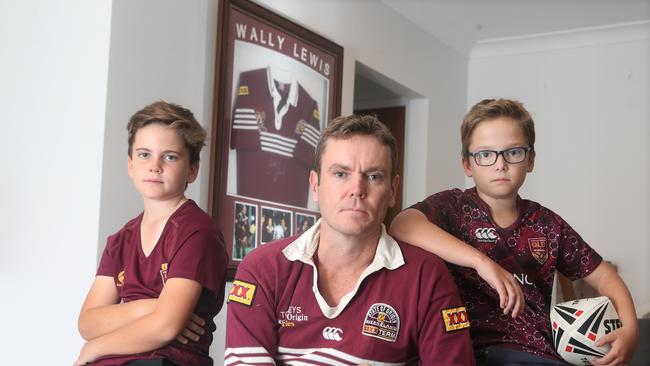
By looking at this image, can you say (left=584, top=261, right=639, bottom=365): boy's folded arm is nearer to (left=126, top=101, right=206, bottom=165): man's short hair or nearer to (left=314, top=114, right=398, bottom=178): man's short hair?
(left=314, top=114, right=398, bottom=178): man's short hair

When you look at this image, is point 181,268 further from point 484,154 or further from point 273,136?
point 273,136

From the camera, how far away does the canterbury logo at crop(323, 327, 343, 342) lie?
178 centimetres

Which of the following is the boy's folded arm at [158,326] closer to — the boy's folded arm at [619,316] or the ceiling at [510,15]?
the boy's folded arm at [619,316]

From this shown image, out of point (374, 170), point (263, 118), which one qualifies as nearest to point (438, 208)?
point (374, 170)

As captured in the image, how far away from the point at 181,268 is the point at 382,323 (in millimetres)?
563

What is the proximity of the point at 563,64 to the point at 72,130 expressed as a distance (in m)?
4.76

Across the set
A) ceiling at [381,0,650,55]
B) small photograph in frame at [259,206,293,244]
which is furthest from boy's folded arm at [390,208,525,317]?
ceiling at [381,0,650,55]

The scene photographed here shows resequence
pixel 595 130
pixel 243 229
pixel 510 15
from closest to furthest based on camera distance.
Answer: pixel 243 229
pixel 510 15
pixel 595 130

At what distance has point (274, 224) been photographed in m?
4.45

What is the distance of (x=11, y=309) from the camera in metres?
3.34

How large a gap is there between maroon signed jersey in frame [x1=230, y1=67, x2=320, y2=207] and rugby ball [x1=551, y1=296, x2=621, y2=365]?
243 centimetres

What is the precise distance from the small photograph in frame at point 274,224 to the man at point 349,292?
249 centimetres

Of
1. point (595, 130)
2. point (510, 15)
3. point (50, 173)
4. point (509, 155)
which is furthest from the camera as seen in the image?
point (595, 130)

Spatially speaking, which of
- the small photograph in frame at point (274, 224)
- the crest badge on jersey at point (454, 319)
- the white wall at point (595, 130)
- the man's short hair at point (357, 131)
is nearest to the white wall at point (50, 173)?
the small photograph in frame at point (274, 224)
